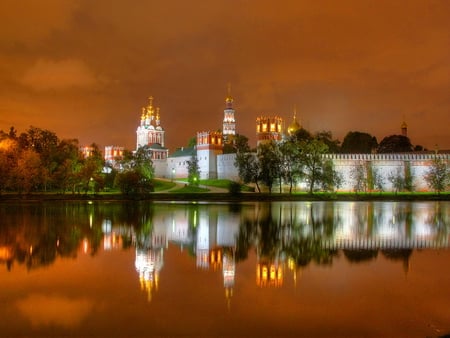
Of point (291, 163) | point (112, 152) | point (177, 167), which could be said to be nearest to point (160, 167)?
point (177, 167)

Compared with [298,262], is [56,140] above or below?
above

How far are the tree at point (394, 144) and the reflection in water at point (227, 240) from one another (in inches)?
2164

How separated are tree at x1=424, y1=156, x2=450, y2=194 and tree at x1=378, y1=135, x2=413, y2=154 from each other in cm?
1972

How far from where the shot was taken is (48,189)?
2090 inches

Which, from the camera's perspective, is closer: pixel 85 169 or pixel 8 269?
pixel 8 269

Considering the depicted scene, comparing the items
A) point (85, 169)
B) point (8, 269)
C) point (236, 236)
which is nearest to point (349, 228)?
point (236, 236)

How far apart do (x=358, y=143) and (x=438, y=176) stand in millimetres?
22236

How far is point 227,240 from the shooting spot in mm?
16500

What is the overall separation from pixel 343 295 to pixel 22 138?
53678mm

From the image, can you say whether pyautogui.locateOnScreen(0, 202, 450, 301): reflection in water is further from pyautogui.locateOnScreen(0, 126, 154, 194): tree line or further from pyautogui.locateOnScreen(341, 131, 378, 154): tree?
pyautogui.locateOnScreen(341, 131, 378, 154): tree

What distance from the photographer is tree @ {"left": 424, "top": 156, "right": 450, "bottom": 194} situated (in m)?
53.8

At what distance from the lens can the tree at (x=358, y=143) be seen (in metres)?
75.6

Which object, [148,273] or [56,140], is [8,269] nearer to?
[148,273]

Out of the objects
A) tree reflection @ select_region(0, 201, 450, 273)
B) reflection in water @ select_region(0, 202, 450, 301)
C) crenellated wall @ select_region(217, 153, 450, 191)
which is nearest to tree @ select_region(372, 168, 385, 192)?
crenellated wall @ select_region(217, 153, 450, 191)
